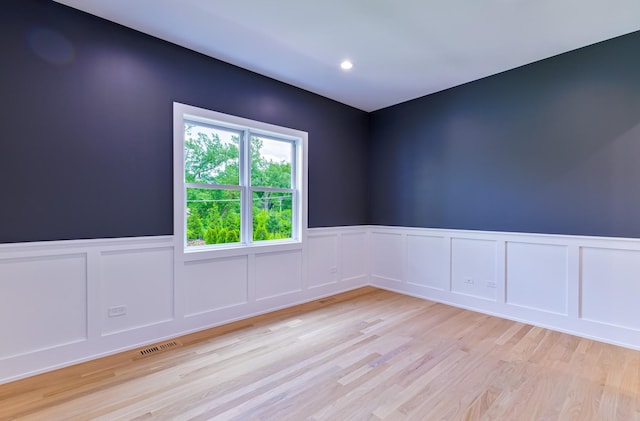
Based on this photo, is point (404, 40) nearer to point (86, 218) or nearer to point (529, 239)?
point (529, 239)

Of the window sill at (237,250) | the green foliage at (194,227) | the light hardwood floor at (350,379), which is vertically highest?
the green foliage at (194,227)

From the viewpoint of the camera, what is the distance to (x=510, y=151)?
3.49 meters

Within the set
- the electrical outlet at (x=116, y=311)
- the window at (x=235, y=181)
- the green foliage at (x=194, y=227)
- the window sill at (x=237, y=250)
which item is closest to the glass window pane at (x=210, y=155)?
the window at (x=235, y=181)

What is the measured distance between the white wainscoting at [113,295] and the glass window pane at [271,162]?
87 cm

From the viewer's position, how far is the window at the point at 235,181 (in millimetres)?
3088

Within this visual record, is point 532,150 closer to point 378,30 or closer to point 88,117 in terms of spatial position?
point 378,30

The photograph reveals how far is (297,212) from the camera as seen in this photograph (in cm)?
408

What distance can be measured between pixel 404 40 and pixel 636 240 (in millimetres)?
2778

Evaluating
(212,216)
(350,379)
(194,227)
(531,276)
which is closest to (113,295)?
(194,227)

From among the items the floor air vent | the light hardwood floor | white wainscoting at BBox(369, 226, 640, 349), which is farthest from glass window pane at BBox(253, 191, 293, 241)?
white wainscoting at BBox(369, 226, 640, 349)

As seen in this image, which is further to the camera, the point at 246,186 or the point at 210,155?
the point at 246,186

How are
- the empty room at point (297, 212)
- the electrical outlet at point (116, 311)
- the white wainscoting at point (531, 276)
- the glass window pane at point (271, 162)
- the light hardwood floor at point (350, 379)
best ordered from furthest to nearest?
the glass window pane at point (271, 162) < the white wainscoting at point (531, 276) < the electrical outlet at point (116, 311) < the empty room at point (297, 212) < the light hardwood floor at point (350, 379)

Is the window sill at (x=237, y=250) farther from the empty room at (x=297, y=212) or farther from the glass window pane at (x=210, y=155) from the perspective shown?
the glass window pane at (x=210, y=155)

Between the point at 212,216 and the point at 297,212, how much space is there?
117 centimetres
